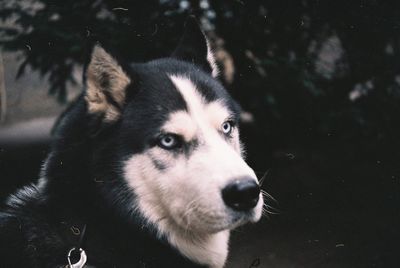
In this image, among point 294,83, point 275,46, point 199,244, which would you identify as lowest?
point 294,83

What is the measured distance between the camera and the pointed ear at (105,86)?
7.82 ft

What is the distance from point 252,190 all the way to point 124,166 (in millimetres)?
605

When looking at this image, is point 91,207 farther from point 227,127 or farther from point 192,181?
point 227,127

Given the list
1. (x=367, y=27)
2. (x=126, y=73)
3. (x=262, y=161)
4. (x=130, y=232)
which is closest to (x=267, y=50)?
(x=367, y=27)

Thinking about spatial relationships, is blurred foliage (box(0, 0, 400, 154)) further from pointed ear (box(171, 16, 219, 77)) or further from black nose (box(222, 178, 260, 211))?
black nose (box(222, 178, 260, 211))

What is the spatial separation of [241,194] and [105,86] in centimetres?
83

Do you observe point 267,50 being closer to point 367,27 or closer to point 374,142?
point 367,27

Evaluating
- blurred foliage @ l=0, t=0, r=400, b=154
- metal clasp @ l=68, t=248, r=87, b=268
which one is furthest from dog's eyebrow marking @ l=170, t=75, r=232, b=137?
blurred foliage @ l=0, t=0, r=400, b=154

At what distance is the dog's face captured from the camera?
7.27ft

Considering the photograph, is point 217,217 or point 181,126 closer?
point 217,217

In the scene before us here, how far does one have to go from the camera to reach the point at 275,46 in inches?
173

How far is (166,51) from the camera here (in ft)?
13.9

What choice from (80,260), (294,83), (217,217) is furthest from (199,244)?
(294,83)

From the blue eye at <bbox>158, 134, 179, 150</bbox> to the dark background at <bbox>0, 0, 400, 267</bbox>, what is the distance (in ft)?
5.79
